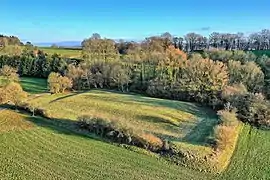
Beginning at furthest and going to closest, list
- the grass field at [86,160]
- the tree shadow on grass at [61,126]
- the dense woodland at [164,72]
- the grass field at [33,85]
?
the grass field at [33,85] → the dense woodland at [164,72] → the tree shadow on grass at [61,126] → the grass field at [86,160]

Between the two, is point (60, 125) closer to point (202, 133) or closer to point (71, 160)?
point (71, 160)

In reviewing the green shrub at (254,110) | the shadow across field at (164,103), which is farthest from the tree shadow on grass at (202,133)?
the shadow across field at (164,103)

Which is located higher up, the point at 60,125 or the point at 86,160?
the point at 60,125

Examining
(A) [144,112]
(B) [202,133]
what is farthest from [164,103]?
(B) [202,133]

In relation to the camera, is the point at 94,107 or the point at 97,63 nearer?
the point at 94,107

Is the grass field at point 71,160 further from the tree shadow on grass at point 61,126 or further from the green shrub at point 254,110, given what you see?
the green shrub at point 254,110

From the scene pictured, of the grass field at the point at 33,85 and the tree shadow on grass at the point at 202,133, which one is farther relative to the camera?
the grass field at the point at 33,85

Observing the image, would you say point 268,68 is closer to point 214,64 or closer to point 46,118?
point 214,64

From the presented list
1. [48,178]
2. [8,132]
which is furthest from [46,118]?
[48,178]
